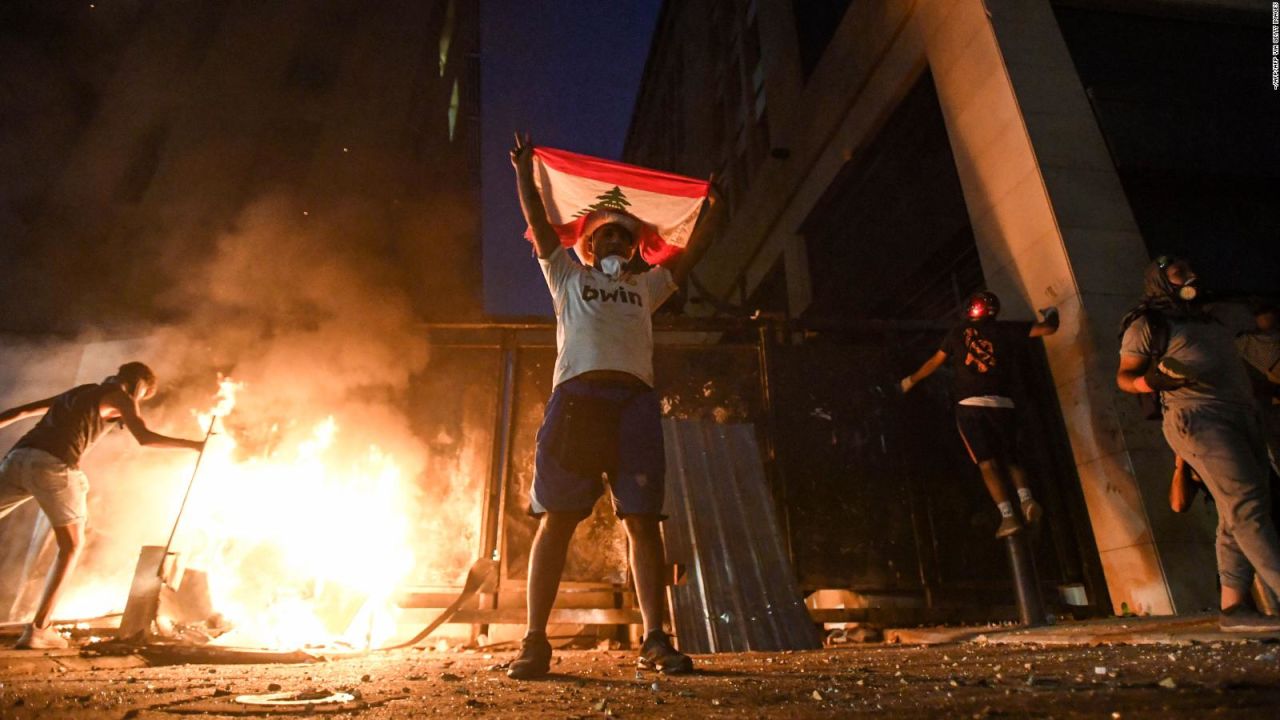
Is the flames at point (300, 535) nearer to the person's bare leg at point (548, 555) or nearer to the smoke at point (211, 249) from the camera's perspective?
the smoke at point (211, 249)

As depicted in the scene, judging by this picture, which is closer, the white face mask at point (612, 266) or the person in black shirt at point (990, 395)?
the white face mask at point (612, 266)

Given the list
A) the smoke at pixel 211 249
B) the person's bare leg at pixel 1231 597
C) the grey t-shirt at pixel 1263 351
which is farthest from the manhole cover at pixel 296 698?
the grey t-shirt at pixel 1263 351

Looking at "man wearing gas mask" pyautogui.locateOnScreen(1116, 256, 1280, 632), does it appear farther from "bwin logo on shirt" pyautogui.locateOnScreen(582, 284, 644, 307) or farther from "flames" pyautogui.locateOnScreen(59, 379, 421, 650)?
"flames" pyautogui.locateOnScreen(59, 379, 421, 650)

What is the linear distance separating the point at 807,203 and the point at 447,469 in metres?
8.33

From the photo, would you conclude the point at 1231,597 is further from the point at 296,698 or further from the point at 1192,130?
the point at 1192,130

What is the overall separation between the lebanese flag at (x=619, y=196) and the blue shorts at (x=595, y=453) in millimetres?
1889

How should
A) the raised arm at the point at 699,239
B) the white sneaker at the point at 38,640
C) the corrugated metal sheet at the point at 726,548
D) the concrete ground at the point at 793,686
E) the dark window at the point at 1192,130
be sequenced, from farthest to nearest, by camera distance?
the dark window at the point at 1192,130 → the corrugated metal sheet at the point at 726,548 → the white sneaker at the point at 38,640 → the raised arm at the point at 699,239 → the concrete ground at the point at 793,686

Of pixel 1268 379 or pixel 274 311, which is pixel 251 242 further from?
pixel 1268 379

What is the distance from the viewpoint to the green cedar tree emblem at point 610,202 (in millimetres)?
4758

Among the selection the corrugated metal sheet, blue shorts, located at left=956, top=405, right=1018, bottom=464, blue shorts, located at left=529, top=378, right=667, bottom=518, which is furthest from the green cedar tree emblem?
blue shorts, located at left=956, top=405, right=1018, bottom=464

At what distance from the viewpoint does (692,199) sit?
4.70 m

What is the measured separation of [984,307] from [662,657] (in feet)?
14.5

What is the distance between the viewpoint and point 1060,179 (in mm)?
5641

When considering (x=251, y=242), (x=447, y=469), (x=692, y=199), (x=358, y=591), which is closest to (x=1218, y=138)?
(x=692, y=199)
